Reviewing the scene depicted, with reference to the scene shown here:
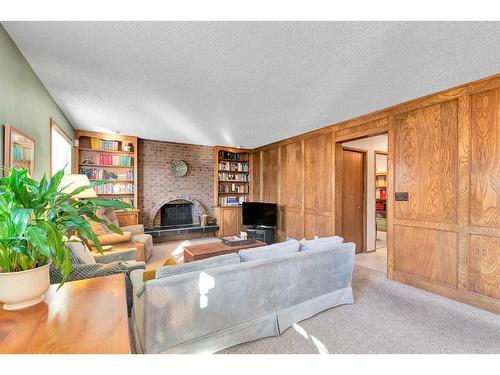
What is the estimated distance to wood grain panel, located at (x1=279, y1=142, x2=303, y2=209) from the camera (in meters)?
4.76

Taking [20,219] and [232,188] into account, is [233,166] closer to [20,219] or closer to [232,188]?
[232,188]

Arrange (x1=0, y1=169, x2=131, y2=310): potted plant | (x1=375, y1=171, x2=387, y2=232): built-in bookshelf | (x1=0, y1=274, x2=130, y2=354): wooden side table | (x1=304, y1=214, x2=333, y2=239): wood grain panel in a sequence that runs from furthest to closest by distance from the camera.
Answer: (x1=375, y1=171, x2=387, y2=232): built-in bookshelf
(x1=304, y1=214, x2=333, y2=239): wood grain panel
(x1=0, y1=169, x2=131, y2=310): potted plant
(x1=0, y1=274, x2=130, y2=354): wooden side table

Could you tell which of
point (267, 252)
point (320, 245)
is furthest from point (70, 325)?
point (320, 245)

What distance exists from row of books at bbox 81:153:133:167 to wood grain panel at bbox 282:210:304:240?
12.1 feet

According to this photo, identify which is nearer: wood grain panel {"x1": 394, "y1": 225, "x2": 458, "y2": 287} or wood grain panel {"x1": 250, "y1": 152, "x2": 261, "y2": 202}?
wood grain panel {"x1": 394, "y1": 225, "x2": 458, "y2": 287}

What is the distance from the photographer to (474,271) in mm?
2389

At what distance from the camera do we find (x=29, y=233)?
86cm

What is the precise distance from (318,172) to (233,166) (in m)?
2.67

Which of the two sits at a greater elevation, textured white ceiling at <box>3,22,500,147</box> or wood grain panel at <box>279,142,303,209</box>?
textured white ceiling at <box>3,22,500,147</box>

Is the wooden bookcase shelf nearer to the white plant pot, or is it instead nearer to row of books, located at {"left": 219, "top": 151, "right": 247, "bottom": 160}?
row of books, located at {"left": 219, "top": 151, "right": 247, "bottom": 160}

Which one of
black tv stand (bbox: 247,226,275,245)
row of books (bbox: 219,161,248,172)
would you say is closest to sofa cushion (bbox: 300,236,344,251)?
black tv stand (bbox: 247,226,275,245)

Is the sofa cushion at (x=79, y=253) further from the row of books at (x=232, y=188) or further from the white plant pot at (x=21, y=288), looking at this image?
the row of books at (x=232, y=188)
